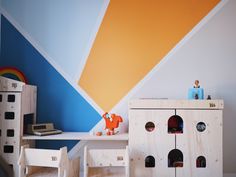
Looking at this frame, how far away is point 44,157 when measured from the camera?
1932 mm

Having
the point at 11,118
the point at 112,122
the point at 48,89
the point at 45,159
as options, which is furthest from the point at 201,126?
the point at 11,118

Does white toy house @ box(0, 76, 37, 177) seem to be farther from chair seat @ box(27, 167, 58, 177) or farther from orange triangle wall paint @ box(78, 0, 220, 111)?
orange triangle wall paint @ box(78, 0, 220, 111)

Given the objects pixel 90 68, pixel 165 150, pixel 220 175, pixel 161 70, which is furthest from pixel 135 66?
pixel 220 175

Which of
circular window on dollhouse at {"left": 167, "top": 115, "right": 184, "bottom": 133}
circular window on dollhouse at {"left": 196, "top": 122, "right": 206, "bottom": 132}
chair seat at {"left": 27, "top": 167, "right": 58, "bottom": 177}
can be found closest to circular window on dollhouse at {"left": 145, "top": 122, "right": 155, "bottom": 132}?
circular window on dollhouse at {"left": 167, "top": 115, "right": 184, "bottom": 133}

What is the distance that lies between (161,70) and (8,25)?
63.6 inches

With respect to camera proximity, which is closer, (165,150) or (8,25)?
(165,150)

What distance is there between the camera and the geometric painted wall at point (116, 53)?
8.48 feet

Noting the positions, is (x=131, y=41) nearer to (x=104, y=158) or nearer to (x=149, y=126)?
(x=149, y=126)

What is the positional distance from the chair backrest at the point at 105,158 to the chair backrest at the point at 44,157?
20 centimetres

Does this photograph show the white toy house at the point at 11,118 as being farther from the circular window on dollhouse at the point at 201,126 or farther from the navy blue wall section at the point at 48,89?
the circular window on dollhouse at the point at 201,126

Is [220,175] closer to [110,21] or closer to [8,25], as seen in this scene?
[110,21]

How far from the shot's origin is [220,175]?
7.13 feet

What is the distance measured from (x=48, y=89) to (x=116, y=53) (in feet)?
2.55

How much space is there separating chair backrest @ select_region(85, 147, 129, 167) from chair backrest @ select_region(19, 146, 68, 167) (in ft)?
0.67
